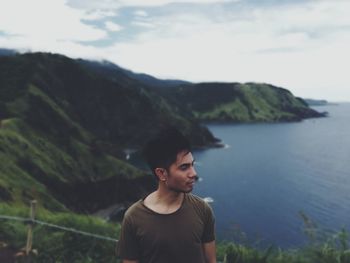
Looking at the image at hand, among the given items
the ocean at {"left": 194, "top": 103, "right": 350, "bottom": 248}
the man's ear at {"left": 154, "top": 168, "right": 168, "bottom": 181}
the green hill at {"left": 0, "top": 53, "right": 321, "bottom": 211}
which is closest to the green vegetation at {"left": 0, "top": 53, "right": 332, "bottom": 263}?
the green hill at {"left": 0, "top": 53, "right": 321, "bottom": 211}

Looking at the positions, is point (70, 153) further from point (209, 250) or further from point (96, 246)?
point (209, 250)

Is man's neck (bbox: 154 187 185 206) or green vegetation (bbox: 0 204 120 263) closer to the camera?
man's neck (bbox: 154 187 185 206)

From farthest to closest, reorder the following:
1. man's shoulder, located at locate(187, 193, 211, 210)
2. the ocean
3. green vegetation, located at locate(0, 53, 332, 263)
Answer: the ocean → green vegetation, located at locate(0, 53, 332, 263) → man's shoulder, located at locate(187, 193, 211, 210)

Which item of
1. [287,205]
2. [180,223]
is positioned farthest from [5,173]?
[180,223]

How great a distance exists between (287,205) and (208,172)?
40.8 m

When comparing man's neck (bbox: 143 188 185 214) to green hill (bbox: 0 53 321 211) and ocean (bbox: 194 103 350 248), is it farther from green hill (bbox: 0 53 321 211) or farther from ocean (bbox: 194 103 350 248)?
ocean (bbox: 194 103 350 248)

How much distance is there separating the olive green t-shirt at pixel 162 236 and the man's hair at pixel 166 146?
0.47 meters

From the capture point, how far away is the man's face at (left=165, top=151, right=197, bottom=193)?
4.68 meters

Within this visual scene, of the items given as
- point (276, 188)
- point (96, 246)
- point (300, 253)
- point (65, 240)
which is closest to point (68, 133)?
point (276, 188)

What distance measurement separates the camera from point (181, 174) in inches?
185

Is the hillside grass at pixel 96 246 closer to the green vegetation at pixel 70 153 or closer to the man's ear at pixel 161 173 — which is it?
the green vegetation at pixel 70 153

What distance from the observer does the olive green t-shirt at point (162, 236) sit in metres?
4.66

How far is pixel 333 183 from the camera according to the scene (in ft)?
417

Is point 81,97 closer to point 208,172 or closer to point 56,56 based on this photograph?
point 56,56
